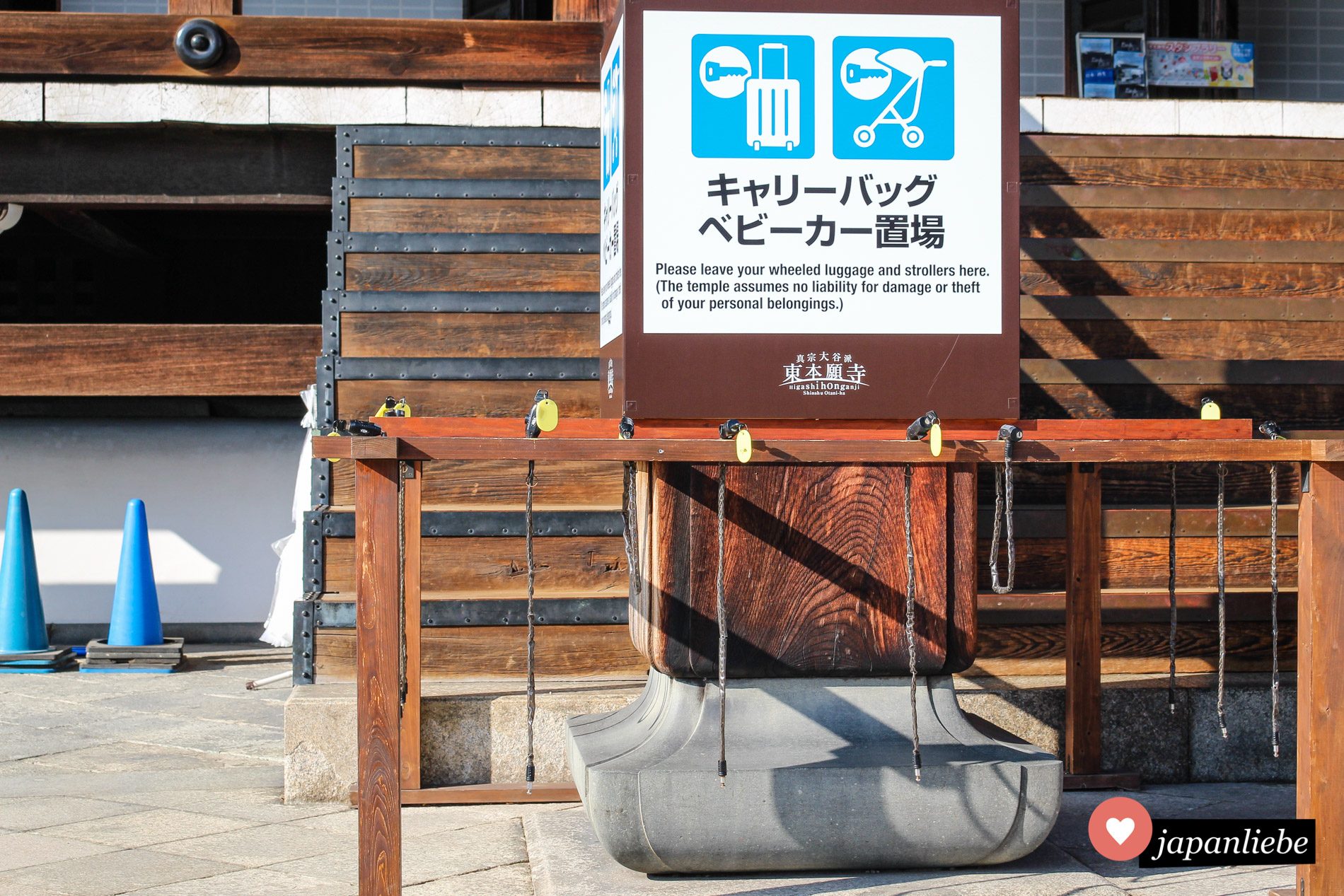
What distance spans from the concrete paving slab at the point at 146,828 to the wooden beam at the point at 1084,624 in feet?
10.7

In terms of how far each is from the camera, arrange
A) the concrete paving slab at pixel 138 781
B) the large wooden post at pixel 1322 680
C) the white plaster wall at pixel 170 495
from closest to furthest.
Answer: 1. the large wooden post at pixel 1322 680
2. the concrete paving slab at pixel 138 781
3. the white plaster wall at pixel 170 495

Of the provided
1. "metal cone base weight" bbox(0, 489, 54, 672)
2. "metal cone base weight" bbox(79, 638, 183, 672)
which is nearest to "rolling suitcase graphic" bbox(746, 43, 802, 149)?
"metal cone base weight" bbox(79, 638, 183, 672)

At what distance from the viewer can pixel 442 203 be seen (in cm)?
721

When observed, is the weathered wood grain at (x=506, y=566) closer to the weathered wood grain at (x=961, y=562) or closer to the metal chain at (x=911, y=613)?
the weathered wood grain at (x=961, y=562)

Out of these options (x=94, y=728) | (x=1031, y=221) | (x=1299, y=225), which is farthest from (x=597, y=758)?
(x=1299, y=225)

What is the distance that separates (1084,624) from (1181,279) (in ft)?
10.1

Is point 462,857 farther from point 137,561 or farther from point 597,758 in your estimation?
point 137,561

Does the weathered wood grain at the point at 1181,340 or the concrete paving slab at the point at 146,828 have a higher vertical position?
the weathered wood grain at the point at 1181,340

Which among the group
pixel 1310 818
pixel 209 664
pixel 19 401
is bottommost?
pixel 209 664

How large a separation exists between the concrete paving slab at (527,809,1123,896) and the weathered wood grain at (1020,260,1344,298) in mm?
3875

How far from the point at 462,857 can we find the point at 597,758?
699 millimetres

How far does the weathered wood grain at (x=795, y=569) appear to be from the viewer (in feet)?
12.8

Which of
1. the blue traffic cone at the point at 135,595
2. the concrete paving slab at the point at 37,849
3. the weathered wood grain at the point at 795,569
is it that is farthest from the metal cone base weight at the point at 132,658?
the weathered wood grain at the point at 795,569

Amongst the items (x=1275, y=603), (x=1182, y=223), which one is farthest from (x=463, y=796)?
(x=1182, y=223)
